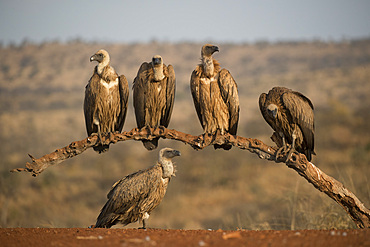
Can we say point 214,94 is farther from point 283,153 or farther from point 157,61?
point 283,153

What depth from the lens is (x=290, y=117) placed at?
26.2 feet

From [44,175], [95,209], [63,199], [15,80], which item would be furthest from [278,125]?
[15,80]

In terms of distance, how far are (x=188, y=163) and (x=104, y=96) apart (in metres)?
14.9

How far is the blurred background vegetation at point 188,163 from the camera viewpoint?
16281mm

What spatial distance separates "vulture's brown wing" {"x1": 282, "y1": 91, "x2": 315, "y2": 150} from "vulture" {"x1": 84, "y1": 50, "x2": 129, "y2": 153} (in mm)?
2890

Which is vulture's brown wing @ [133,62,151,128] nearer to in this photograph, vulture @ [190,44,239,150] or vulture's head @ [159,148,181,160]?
vulture @ [190,44,239,150]

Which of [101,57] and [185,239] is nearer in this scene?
[185,239]

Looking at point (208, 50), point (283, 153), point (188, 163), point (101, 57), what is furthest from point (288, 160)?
point (188, 163)

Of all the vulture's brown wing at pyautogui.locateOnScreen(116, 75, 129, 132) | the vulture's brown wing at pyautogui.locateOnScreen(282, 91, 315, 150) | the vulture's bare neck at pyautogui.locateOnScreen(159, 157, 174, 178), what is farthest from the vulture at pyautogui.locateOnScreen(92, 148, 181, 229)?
the vulture's brown wing at pyautogui.locateOnScreen(282, 91, 315, 150)

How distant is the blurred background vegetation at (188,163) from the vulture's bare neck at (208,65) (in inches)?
130

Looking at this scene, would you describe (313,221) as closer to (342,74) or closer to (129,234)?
(129,234)

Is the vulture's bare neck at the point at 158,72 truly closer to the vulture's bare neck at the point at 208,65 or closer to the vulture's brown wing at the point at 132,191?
the vulture's bare neck at the point at 208,65

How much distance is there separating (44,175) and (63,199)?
2069mm

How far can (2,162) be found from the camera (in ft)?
80.0
